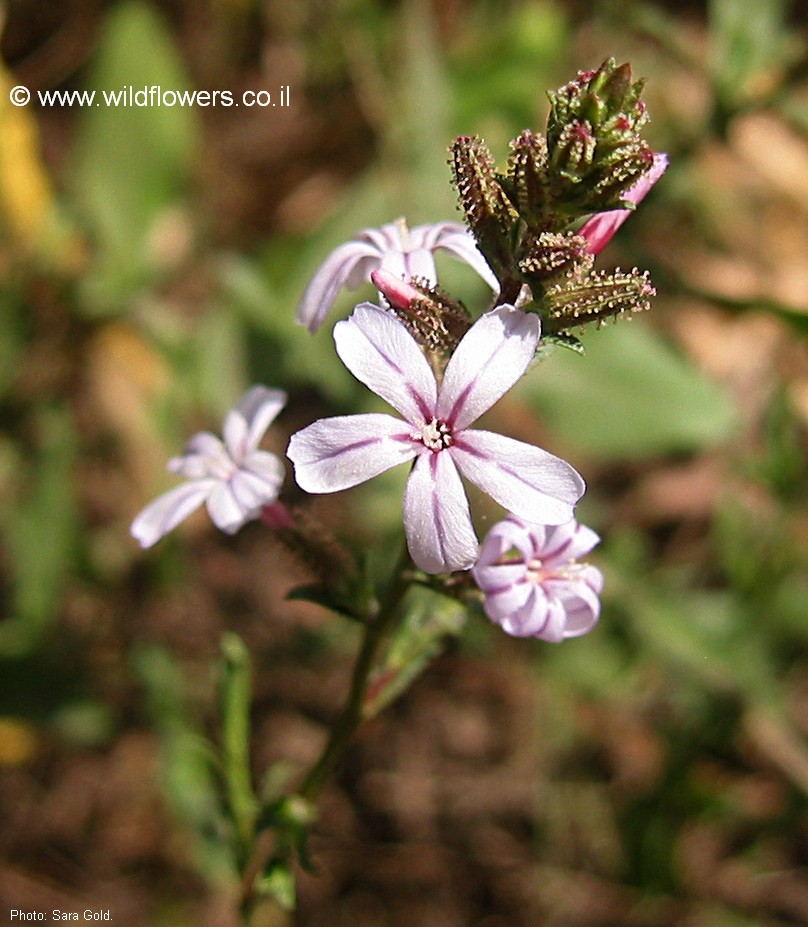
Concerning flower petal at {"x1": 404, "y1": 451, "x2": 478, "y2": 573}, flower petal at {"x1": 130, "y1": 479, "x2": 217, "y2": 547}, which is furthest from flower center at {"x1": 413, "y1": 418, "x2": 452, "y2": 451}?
flower petal at {"x1": 130, "y1": 479, "x2": 217, "y2": 547}

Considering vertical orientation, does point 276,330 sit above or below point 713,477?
above

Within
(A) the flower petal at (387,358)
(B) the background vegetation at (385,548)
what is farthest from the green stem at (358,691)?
(B) the background vegetation at (385,548)

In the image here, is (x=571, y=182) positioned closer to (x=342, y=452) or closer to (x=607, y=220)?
(x=607, y=220)

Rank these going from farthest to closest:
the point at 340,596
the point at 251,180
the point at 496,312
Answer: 1. the point at 251,180
2. the point at 340,596
3. the point at 496,312

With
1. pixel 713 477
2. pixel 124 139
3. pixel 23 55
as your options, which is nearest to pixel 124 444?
pixel 124 139

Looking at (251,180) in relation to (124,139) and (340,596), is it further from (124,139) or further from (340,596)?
(340,596)

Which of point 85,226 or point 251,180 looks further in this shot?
point 251,180
